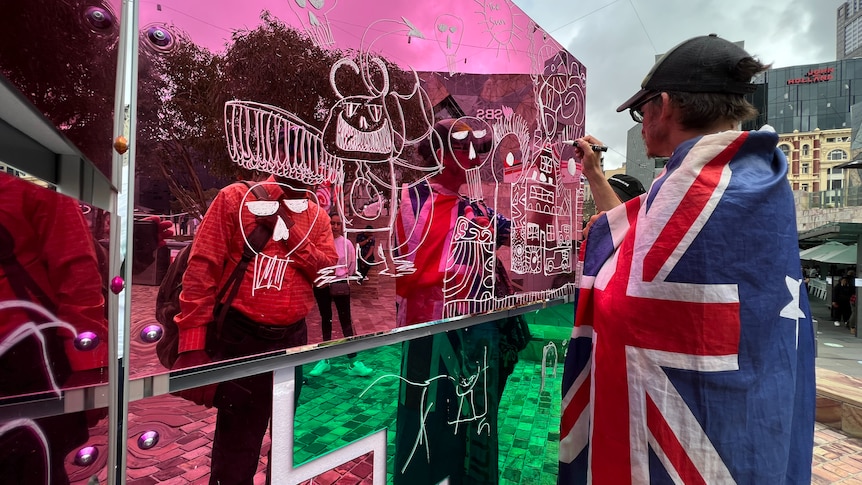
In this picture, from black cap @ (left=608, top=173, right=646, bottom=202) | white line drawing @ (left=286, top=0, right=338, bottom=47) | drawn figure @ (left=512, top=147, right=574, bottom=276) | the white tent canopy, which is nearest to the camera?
white line drawing @ (left=286, top=0, right=338, bottom=47)

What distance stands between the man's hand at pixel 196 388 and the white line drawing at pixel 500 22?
1.79 m

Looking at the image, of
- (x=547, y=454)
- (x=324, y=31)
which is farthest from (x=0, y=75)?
(x=547, y=454)

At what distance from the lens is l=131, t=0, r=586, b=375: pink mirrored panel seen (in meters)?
1.01

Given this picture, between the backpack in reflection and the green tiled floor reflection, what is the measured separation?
347mm

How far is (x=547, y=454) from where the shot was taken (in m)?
2.58

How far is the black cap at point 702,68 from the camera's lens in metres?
1.28

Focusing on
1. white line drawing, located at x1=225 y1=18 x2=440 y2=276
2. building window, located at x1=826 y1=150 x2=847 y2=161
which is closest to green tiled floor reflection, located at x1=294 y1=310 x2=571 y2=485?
white line drawing, located at x1=225 y1=18 x2=440 y2=276

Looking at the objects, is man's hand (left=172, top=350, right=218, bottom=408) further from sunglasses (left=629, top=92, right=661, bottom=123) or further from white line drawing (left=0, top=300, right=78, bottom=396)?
sunglasses (left=629, top=92, right=661, bottom=123)

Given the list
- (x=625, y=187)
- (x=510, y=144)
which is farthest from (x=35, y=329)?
(x=625, y=187)

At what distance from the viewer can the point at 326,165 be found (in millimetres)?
1330

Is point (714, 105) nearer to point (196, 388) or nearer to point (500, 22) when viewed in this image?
point (500, 22)

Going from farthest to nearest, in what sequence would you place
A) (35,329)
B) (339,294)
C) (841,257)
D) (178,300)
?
1. (841,257)
2. (339,294)
3. (178,300)
4. (35,329)

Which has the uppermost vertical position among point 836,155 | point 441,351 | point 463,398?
point 836,155

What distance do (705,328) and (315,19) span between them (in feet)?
4.59
